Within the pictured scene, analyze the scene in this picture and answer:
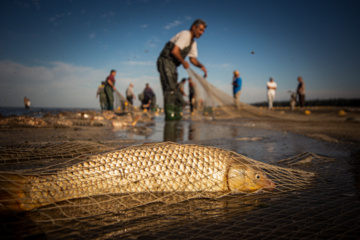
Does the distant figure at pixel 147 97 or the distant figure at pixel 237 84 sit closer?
the distant figure at pixel 237 84

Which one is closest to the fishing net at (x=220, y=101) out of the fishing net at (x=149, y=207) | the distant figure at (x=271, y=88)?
the fishing net at (x=149, y=207)

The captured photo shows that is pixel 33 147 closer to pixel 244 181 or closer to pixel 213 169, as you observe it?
pixel 213 169

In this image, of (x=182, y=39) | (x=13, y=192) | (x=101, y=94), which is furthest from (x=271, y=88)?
(x=13, y=192)

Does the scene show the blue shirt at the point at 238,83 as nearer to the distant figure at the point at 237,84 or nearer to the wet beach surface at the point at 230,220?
the distant figure at the point at 237,84

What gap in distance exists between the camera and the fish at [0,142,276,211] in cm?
176

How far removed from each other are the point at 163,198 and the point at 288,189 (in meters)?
1.21

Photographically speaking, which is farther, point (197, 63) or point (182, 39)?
point (197, 63)

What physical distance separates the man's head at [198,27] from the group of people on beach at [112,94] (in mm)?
7734

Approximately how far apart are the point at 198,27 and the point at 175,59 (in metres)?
1.41

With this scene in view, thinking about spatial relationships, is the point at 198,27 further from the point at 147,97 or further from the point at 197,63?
the point at 147,97

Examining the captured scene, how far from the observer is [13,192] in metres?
1.43

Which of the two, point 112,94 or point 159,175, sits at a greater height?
point 112,94

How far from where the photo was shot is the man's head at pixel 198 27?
762cm

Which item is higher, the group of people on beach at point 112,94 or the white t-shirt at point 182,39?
the white t-shirt at point 182,39
